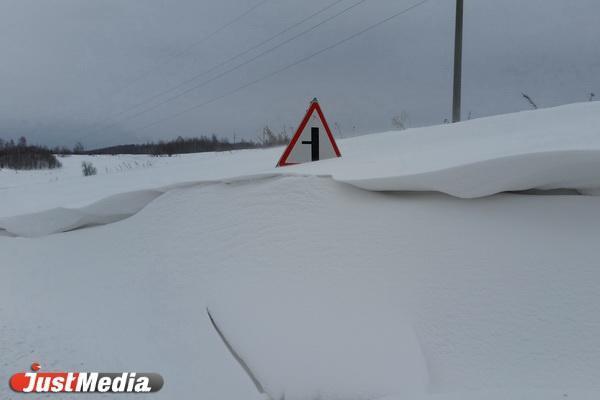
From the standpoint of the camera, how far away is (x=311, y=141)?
169 inches

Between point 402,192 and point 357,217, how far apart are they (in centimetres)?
38

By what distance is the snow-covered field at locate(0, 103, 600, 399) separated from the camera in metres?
1.57

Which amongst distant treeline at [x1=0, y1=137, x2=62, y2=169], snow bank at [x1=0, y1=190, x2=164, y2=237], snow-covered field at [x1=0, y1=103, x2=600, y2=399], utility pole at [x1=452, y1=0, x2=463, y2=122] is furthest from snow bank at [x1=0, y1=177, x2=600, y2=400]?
distant treeline at [x1=0, y1=137, x2=62, y2=169]

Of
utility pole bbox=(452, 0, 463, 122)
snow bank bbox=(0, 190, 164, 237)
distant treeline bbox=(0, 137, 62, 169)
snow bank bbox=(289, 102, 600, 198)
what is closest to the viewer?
snow bank bbox=(289, 102, 600, 198)

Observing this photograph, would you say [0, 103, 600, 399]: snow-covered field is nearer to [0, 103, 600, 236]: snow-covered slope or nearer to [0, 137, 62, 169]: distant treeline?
[0, 103, 600, 236]: snow-covered slope

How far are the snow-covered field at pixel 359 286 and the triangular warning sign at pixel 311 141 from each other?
3.35ft

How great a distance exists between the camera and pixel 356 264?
215cm

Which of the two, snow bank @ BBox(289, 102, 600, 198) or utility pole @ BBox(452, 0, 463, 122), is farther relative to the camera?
utility pole @ BBox(452, 0, 463, 122)

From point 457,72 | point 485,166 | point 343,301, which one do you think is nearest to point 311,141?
point 485,166

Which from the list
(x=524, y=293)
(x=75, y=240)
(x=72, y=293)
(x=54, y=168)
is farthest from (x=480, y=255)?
(x=54, y=168)

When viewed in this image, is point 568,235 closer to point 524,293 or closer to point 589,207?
point 589,207

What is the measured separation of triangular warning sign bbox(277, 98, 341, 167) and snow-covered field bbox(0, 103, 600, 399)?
102 centimetres

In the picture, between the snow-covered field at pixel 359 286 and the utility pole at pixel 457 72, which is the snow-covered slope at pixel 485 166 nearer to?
the snow-covered field at pixel 359 286

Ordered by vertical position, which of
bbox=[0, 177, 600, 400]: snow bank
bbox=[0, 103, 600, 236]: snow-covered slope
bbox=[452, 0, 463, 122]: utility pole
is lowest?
bbox=[0, 177, 600, 400]: snow bank
